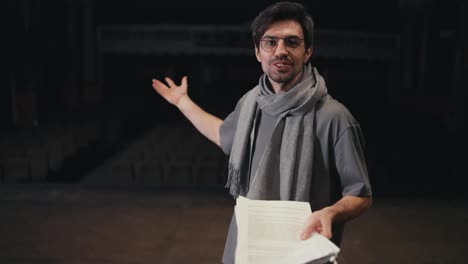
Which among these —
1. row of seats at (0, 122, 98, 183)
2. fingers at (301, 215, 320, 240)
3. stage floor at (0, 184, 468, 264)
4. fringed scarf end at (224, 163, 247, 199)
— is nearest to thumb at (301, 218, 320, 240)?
fingers at (301, 215, 320, 240)

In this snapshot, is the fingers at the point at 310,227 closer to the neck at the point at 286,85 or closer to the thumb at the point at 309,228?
the thumb at the point at 309,228

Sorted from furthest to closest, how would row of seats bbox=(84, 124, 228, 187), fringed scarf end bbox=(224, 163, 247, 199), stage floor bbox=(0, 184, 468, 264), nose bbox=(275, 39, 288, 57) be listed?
row of seats bbox=(84, 124, 228, 187) < stage floor bbox=(0, 184, 468, 264) < fringed scarf end bbox=(224, 163, 247, 199) < nose bbox=(275, 39, 288, 57)

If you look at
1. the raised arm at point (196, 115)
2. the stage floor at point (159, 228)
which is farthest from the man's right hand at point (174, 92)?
the stage floor at point (159, 228)

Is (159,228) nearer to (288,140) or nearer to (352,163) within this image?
(288,140)

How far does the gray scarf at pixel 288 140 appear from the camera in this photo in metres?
1.20

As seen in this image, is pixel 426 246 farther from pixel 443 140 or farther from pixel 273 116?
pixel 443 140

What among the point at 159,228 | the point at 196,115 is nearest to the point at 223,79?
the point at 159,228

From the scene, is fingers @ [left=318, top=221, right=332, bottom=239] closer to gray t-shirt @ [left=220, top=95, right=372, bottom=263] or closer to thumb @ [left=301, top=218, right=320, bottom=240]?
thumb @ [left=301, top=218, right=320, bottom=240]

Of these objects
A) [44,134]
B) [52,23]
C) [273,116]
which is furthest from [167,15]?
[273,116]

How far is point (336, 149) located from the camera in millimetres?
1192

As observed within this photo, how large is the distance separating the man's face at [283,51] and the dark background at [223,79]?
339cm

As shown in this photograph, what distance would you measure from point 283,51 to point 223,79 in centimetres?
1413

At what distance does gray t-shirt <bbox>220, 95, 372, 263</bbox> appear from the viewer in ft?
3.81

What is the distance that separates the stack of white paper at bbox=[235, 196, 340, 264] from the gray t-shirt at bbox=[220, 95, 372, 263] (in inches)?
5.9
